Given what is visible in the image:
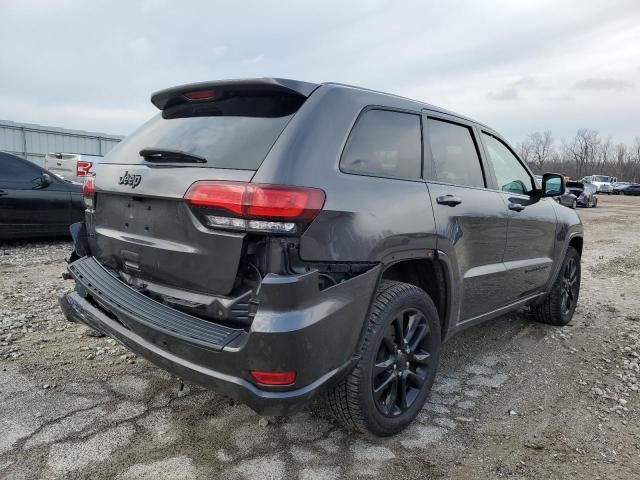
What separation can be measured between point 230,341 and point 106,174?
4.39 ft

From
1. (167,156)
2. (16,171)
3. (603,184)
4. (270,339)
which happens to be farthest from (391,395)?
(603,184)

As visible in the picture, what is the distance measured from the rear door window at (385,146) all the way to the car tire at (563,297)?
2541mm

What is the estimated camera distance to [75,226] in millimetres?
3064

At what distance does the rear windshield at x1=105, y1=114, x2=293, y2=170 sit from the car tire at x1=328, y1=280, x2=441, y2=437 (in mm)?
933

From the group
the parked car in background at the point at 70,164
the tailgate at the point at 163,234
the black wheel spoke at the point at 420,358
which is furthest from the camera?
the parked car in background at the point at 70,164

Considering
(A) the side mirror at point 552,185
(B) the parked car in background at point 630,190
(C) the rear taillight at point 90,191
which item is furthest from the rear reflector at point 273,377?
(B) the parked car in background at point 630,190

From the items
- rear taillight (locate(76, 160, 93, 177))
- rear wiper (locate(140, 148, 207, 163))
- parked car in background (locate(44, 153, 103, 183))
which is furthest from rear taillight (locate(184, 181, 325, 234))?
rear taillight (locate(76, 160, 93, 177))

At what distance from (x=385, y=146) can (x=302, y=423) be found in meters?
1.59

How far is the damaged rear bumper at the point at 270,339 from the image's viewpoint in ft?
6.40

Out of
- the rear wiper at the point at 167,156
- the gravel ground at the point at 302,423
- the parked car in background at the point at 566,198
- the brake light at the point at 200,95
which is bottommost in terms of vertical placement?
the gravel ground at the point at 302,423

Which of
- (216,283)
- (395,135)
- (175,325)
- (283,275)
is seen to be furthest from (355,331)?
(395,135)

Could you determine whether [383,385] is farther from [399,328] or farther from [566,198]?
[566,198]

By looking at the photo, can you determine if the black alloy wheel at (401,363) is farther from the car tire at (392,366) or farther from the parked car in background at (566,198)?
the parked car in background at (566,198)

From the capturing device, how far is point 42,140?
1950 centimetres
